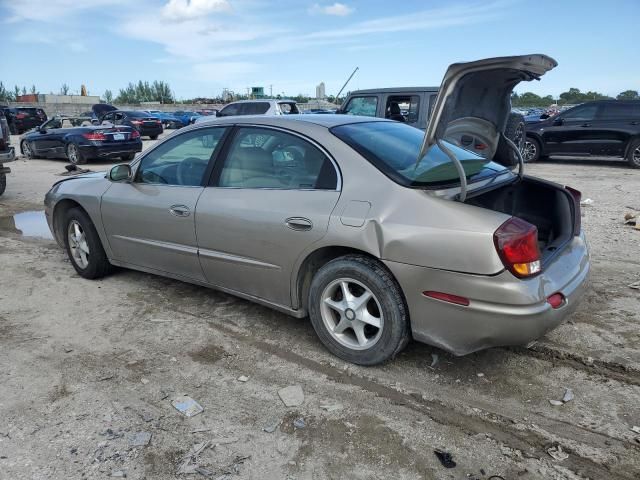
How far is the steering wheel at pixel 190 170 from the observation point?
12.6 ft

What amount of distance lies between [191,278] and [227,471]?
194cm

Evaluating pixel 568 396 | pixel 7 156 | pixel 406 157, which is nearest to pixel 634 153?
pixel 406 157

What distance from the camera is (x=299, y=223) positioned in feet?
10.4

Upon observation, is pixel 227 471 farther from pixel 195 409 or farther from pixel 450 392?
pixel 450 392

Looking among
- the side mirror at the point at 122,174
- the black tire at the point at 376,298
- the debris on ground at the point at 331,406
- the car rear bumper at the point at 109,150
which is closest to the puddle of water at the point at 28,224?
the side mirror at the point at 122,174

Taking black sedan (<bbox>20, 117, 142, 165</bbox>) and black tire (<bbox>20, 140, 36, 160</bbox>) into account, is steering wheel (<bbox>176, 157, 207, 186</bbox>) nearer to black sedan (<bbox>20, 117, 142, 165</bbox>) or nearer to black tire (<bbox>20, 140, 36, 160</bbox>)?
black sedan (<bbox>20, 117, 142, 165</bbox>)

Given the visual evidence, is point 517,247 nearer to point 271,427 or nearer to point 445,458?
point 445,458

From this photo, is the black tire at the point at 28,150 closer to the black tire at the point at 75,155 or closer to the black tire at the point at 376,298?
the black tire at the point at 75,155

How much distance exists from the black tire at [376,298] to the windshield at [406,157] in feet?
1.81

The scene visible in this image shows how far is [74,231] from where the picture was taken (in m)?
4.89

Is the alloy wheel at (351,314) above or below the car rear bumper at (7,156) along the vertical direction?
below

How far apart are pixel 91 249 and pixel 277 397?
108 inches

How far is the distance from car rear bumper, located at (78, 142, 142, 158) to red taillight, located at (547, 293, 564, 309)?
13.3 meters

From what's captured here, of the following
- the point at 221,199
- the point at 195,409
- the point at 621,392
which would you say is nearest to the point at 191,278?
the point at 221,199
